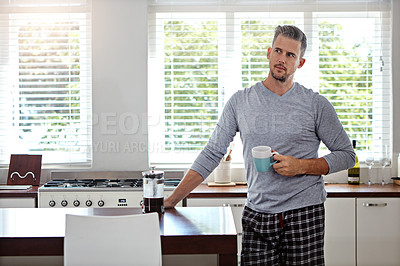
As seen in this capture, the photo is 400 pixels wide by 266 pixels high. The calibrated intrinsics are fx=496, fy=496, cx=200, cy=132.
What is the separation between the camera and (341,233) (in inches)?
141

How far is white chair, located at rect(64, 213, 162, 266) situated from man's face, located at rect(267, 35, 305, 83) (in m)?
0.89

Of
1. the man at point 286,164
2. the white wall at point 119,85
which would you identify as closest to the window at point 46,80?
the white wall at point 119,85

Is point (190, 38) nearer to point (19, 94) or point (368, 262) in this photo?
point (19, 94)

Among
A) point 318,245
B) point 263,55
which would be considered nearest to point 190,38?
point 263,55

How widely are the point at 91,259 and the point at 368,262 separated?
2487 millimetres

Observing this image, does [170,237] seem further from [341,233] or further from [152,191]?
[341,233]

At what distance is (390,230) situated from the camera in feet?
11.8

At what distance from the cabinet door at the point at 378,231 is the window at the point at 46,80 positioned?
2.26 meters

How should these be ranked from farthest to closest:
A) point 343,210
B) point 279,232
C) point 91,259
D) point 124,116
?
1. point 124,116
2. point 343,210
3. point 279,232
4. point 91,259

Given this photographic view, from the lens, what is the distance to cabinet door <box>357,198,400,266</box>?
358 centimetres

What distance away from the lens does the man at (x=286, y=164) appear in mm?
2135

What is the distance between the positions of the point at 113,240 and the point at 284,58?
1087 mm

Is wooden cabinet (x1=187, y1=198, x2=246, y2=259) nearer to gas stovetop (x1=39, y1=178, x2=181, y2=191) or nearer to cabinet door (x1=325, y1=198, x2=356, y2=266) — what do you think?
gas stovetop (x1=39, y1=178, x2=181, y2=191)

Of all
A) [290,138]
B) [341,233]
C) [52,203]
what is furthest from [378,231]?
[52,203]
